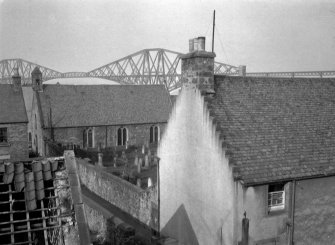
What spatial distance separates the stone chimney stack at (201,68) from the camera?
1349 centimetres

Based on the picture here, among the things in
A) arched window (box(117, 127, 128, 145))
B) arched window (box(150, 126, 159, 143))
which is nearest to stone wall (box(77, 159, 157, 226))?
arched window (box(117, 127, 128, 145))

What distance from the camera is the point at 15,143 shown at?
32031mm

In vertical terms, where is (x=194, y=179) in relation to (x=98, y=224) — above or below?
above

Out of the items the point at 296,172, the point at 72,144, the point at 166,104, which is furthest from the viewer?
the point at 166,104

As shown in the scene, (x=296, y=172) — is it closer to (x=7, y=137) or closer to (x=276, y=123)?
(x=276, y=123)

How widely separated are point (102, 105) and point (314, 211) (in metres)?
34.4

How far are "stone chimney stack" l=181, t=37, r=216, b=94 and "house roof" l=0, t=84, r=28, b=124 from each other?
24.1 m

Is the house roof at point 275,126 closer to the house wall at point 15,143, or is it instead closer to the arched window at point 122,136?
the house wall at point 15,143

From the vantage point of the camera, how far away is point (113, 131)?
42188 millimetres

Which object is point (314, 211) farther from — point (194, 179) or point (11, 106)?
point (11, 106)

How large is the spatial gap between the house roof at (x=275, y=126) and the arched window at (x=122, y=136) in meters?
29.1

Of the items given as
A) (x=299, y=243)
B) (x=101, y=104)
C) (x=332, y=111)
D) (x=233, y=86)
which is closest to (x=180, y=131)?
(x=233, y=86)

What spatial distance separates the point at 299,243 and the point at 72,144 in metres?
31.3

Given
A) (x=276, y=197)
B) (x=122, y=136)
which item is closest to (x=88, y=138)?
(x=122, y=136)
